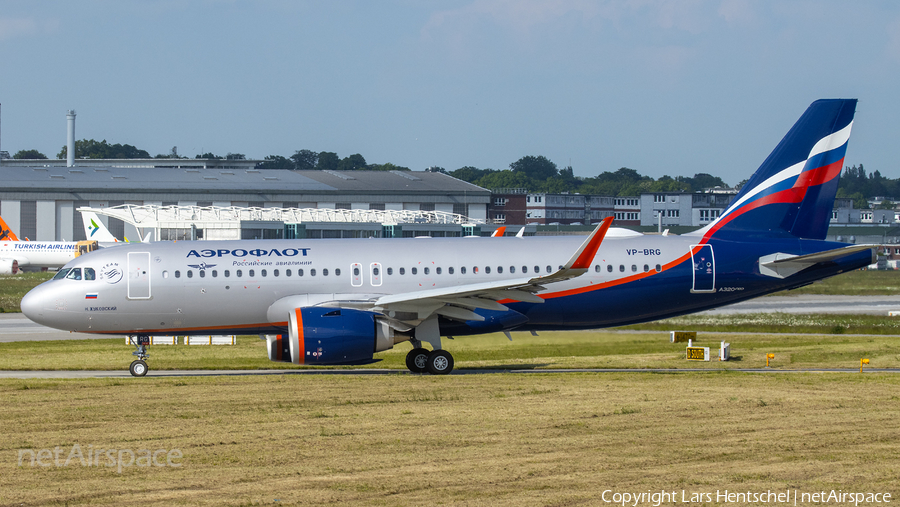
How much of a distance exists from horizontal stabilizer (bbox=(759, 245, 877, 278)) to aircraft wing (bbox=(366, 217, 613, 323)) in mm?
5919

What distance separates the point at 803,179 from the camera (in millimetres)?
27344

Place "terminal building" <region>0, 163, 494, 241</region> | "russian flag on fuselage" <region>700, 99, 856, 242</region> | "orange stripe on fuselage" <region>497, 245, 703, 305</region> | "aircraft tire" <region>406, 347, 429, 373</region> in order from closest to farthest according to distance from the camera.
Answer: "aircraft tire" <region>406, 347, 429, 373</region> → "orange stripe on fuselage" <region>497, 245, 703, 305</region> → "russian flag on fuselage" <region>700, 99, 856, 242</region> → "terminal building" <region>0, 163, 494, 241</region>

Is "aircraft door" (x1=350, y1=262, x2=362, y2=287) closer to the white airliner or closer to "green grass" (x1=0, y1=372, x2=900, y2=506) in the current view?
"green grass" (x1=0, y1=372, x2=900, y2=506)

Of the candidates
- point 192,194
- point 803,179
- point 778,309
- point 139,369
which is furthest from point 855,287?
point 192,194

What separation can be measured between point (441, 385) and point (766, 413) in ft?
24.0

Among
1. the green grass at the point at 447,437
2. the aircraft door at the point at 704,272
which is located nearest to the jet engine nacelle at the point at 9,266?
the green grass at the point at 447,437

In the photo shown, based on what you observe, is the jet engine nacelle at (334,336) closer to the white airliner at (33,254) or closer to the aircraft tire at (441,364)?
the aircraft tire at (441,364)

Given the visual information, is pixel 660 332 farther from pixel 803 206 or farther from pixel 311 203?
pixel 311 203

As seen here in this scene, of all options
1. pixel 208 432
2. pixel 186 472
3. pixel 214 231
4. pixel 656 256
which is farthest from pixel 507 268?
pixel 214 231

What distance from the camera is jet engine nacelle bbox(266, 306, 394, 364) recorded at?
2280cm

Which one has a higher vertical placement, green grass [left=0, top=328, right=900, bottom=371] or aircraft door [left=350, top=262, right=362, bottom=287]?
aircraft door [left=350, top=262, right=362, bottom=287]

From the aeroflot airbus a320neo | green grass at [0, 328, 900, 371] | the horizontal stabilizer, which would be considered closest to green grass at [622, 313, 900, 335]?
green grass at [0, 328, 900, 371]

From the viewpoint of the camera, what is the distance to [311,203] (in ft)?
342

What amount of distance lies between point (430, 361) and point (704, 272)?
8.08 meters
